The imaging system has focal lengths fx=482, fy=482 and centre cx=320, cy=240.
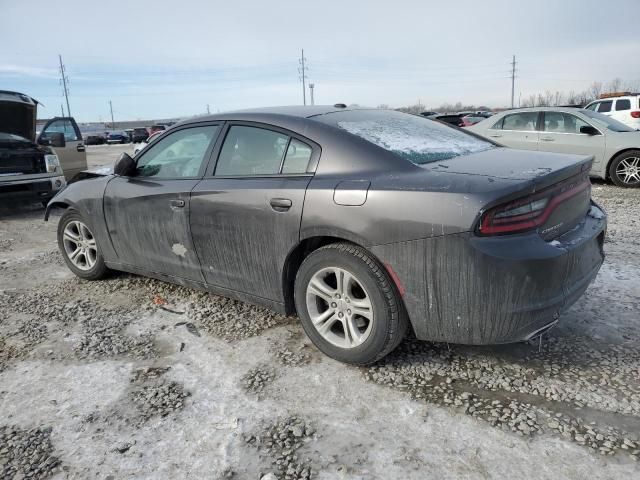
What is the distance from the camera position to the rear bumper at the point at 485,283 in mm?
2244

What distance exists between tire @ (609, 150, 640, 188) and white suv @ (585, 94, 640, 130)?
16.5 feet

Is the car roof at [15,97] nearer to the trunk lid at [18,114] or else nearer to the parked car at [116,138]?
Answer: the trunk lid at [18,114]

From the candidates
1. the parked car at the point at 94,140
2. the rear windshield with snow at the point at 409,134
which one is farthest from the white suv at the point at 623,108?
the parked car at the point at 94,140

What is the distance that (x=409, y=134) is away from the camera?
3.10 metres

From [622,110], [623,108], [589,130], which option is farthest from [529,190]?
[623,108]

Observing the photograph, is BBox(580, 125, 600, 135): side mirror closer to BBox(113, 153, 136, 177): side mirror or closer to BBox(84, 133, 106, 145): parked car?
BBox(113, 153, 136, 177): side mirror

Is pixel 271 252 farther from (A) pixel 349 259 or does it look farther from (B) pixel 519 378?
(B) pixel 519 378

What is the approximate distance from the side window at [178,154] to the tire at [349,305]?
1.27 m

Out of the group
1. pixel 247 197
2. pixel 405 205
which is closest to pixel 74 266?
pixel 247 197

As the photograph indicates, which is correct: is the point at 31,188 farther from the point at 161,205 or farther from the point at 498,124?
the point at 498,124

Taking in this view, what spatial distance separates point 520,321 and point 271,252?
1.45 metres

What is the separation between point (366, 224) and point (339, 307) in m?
0.55

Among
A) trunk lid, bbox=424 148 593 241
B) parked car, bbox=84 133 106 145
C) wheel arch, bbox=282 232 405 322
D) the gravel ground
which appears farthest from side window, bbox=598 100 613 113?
parked car, bbox=84 133 106 145

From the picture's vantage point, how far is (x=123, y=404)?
2.54 meters
